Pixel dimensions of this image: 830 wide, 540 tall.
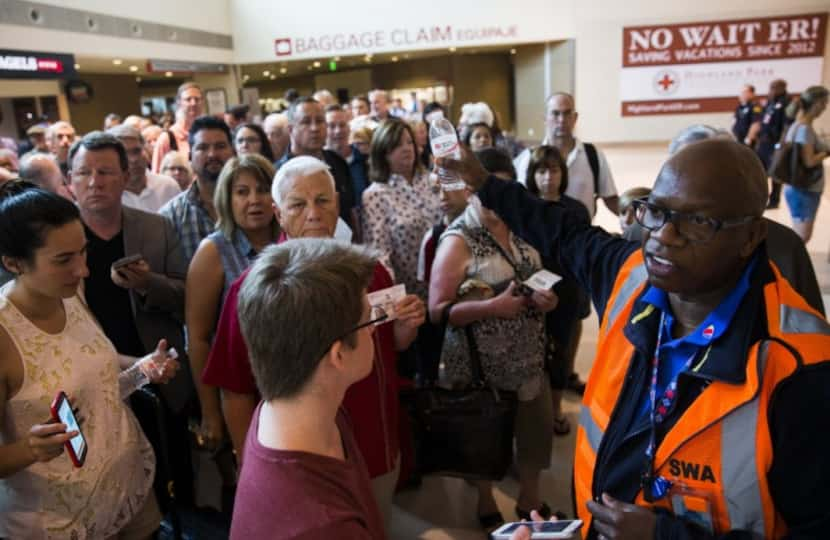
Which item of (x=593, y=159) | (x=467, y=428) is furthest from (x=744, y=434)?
(x=593, y=159)

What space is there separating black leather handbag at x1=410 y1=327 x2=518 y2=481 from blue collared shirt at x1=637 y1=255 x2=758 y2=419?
119 cm

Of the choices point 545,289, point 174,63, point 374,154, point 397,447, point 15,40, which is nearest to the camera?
point 397,447

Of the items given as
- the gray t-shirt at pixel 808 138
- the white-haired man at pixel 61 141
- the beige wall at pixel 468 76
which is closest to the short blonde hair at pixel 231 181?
the white-haired man at pixel 61 141

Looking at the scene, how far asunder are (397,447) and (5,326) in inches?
48.5

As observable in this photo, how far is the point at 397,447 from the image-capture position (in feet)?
6.51

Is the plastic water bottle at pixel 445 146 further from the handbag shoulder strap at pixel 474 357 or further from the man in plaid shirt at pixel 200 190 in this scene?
the man in plaid shirt at pixel 200 190

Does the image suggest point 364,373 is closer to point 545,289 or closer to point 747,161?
point 747,161

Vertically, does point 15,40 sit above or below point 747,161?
above

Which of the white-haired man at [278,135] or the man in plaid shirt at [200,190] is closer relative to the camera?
the man in plaid shirt at [200,190]

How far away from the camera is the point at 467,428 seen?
2354 mm

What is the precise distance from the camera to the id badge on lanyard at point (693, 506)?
106 centimetres

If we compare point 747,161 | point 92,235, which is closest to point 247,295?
point 747,161

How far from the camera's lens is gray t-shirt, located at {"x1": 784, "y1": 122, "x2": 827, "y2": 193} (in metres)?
5.05

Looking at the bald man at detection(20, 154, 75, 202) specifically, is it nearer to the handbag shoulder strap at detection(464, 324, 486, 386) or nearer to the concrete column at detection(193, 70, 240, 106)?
the handbag shoulder strap at detection(464, 324, 486, 386)
